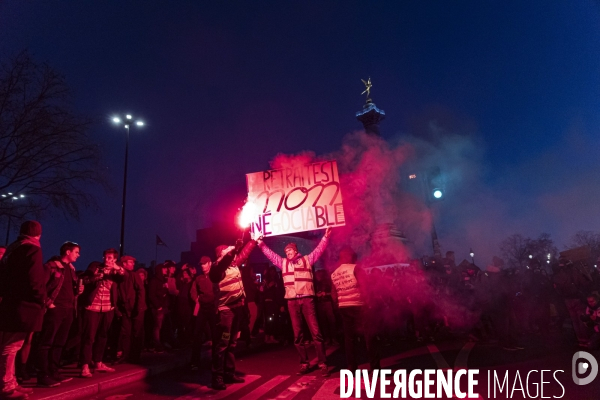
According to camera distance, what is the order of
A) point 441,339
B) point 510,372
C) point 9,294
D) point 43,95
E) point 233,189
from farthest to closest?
1. point 233,189
2. point 43,95
3. point 441,339
4. point 510,372
5. point 9,294

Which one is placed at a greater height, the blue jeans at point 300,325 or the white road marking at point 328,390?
the blue jeans at point 300,325

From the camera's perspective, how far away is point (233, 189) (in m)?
59.2

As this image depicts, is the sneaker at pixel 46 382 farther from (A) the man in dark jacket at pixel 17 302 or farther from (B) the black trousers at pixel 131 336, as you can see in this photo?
(B) the black trousers at pixel 131 336

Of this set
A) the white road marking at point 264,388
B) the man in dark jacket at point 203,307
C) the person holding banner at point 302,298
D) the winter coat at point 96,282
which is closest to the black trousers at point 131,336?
the winter coat at point 96,282

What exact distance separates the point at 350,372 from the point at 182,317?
523 centimetres

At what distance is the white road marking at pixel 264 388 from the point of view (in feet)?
17.5

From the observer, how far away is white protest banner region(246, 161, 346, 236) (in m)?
7.82

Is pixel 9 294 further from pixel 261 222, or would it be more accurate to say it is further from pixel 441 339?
pixel 441 339

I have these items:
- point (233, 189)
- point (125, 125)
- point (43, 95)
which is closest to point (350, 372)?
point (43, 95)

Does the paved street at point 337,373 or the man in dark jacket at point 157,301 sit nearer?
the paved street at point 337,373

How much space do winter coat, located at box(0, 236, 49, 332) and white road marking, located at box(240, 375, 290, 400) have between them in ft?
9.55

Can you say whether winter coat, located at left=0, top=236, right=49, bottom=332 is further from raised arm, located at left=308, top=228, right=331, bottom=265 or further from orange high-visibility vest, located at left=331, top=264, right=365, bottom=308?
orange high-visibility vest, located at left=331, top=264, right=365, bottom=308

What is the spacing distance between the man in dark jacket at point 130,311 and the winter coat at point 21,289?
2.79 metres

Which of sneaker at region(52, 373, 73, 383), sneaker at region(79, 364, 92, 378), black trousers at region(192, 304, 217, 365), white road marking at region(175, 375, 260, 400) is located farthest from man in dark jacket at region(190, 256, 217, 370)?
sneaker at region(52, 373, 73, 383)
